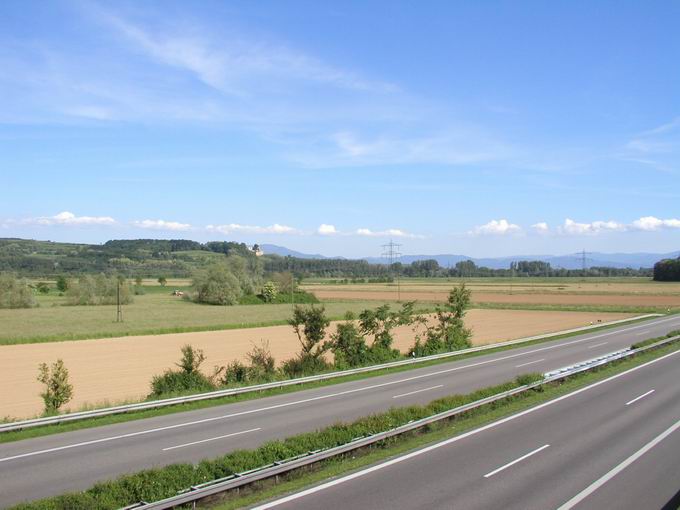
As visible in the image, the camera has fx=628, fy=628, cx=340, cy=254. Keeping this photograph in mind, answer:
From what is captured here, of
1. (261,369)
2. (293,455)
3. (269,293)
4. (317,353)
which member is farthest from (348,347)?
(269,293)

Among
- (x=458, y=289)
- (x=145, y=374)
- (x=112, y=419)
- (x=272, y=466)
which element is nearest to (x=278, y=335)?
(x=458, y=289)

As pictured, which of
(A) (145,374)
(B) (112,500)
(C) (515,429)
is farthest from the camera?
(A) (145,374)

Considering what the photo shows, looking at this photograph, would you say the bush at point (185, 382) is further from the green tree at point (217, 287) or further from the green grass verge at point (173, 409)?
the green tree at point (217, 287)

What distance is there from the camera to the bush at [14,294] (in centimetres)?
9106

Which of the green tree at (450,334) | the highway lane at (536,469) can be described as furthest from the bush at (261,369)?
the highway lane at (536,469)

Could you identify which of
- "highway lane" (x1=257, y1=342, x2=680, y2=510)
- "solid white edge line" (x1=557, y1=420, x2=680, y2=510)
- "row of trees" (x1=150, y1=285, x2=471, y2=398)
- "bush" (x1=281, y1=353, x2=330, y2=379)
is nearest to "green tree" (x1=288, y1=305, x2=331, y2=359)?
"row of trees" (x1=150, y1=285, x2=471, y2=398)

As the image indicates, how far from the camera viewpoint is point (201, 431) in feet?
53.7

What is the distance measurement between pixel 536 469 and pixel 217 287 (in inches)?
3865

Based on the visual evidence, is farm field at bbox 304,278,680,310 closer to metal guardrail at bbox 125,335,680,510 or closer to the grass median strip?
the grass median strip

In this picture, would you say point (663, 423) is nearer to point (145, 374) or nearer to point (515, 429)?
point (515, 429)

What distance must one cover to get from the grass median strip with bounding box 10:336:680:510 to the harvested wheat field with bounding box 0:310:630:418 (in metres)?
12.7

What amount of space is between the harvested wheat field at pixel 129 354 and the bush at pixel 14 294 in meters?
47.7

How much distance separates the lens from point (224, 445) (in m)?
14.5

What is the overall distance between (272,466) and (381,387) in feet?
44.0
